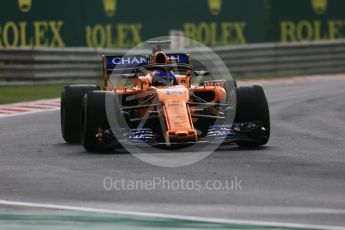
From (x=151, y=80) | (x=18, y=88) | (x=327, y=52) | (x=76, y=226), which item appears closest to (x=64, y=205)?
(x=76, y=226)

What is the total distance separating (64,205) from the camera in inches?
348

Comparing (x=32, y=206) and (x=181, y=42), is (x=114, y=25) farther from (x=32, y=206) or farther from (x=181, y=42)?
(x=32, y=206)

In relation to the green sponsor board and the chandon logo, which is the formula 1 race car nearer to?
the chandon logo

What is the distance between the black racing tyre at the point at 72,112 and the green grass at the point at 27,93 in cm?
771

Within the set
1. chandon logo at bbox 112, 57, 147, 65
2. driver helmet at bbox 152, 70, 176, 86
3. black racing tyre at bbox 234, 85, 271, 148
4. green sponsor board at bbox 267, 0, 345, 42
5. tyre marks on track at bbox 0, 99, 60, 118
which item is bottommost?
tyre marks on track at bbox 0, 99, 60, 118

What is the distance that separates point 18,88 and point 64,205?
1599 centimetres

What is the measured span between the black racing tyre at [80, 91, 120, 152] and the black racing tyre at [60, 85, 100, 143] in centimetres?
131

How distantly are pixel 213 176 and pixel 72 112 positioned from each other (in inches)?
152

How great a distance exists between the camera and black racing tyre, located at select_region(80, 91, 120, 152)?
12.3 metres

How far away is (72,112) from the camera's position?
13781 mm

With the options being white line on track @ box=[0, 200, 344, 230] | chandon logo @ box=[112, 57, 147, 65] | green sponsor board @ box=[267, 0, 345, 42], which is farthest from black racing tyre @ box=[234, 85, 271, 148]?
green sponsor board @ box=[267, 0, 345, 42]

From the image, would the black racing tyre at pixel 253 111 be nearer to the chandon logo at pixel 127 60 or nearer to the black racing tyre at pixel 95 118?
the black racing tyre at pixel 95 118

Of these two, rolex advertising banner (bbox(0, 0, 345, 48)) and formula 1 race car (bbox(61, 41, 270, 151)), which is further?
rolex advertising banner (bbox(0, 0, 345, 48))

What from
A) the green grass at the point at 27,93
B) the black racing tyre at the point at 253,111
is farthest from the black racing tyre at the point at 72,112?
the green grass at the point at 27,93
